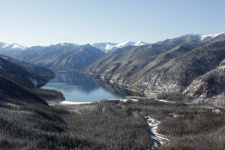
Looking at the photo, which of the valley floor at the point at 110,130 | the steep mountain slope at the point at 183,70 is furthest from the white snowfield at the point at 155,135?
the steep mountain slope at the point at 183,70

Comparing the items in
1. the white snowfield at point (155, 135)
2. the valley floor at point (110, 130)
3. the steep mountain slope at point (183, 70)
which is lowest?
the white snowfield at point (155, 135)

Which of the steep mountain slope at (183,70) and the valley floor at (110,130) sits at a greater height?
the steep mountain slope at (183,70)

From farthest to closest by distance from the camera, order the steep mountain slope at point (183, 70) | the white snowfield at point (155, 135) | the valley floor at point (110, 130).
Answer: the steep mountain slope at point (183, 70) < the white snowfield at point (155, 135) < the valley floor at point (110, 130)

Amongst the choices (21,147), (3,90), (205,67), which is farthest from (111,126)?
(205,67)

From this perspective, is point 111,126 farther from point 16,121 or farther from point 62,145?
point 16,121

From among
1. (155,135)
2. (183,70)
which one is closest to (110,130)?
(155,135)

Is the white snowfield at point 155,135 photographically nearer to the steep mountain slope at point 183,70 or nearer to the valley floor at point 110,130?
the valley floor at point 110,130

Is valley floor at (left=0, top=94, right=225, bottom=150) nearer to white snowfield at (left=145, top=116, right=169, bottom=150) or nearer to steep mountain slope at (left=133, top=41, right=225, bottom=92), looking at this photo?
white snowfield at (left=145, top=116, right=169, bottom=150)

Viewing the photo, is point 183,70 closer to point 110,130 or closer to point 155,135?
point 155,135

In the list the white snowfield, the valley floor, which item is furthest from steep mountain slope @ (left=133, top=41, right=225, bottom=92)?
the white snowfield
